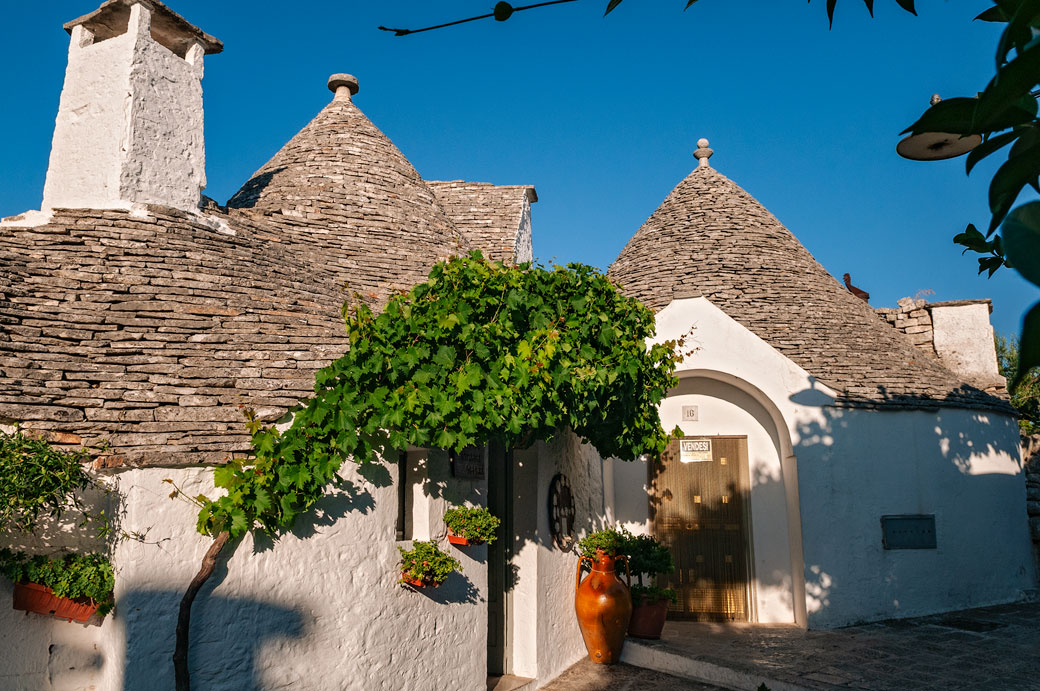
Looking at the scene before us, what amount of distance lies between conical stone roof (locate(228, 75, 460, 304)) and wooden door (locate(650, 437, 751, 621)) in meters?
4.67

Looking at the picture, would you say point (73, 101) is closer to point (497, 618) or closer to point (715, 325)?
point (497, 618)

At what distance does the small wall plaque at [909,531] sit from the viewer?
984 centimetres

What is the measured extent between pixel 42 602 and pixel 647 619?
6.37 m

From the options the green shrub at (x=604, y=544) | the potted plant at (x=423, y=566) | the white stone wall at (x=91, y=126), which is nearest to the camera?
the potted plant at (x=423, y=566)

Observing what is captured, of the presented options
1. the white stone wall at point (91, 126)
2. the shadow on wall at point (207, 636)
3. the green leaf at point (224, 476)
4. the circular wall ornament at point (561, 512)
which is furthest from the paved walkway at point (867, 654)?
the white stone wall at point (91, 126)

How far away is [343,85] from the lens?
12867 mm

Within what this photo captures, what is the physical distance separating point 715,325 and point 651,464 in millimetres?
2245

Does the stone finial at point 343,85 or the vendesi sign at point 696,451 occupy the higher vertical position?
the stone finial at point 343,85

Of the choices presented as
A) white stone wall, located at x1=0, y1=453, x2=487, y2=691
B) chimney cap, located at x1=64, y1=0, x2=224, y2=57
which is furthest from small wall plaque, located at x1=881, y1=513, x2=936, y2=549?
chimney cap, located at x1=64, y1=0, x2=224, y2=57

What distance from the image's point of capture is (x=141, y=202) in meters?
7.78

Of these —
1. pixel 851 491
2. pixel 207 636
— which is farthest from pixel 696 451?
pixel 207 636

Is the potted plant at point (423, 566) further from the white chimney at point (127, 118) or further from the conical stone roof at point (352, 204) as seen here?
the white chimney at point (127, 118)

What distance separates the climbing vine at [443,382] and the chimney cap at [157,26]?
5.10 metres

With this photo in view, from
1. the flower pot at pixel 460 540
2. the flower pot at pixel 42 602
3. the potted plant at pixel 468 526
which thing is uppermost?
the potted plant at pixel 468 526
